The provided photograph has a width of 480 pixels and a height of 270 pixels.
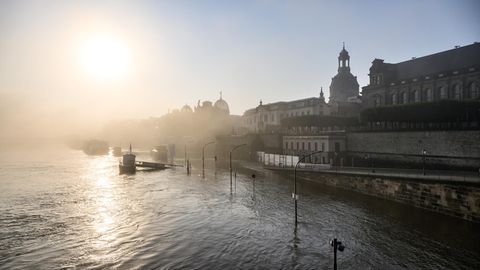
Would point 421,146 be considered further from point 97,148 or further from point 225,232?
point 97,148

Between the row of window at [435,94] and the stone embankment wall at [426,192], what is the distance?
34.9 meters

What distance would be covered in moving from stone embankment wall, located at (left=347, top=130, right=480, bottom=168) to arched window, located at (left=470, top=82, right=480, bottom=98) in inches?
834

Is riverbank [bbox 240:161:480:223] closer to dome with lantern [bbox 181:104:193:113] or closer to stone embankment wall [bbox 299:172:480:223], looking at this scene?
stone embankment wall [bbox 299:172:480:223]

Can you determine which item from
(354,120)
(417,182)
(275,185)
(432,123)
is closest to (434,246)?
(417,182)

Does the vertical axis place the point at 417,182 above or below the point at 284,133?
below

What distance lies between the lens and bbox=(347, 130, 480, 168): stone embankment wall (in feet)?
143

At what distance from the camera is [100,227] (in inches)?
1271

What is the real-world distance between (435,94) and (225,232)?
2439 inches

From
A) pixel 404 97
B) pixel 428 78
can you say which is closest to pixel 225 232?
pixel 428 78

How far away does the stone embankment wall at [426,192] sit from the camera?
1232 inches

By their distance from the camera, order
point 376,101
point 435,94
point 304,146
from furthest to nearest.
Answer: point 376,101
point 304,146
point 435,94

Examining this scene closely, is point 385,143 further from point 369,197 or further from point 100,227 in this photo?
point 100,227

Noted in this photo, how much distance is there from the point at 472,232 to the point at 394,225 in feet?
21.0

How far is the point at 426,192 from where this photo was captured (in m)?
35.9
